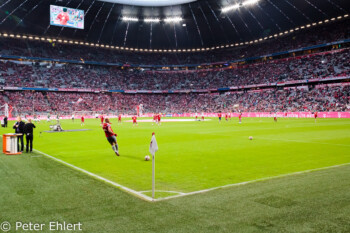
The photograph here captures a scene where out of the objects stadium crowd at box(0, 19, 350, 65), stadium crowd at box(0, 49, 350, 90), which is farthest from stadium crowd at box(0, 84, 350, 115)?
stadium crowd at box(0, 19, 350, 65)

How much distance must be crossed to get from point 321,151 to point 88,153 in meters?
12.0

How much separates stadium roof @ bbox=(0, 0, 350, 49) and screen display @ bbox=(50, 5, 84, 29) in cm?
166

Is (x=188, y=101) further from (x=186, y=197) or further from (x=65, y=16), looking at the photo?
(x=186, y=197)

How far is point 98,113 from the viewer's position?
69.4m

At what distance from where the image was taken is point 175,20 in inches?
2911

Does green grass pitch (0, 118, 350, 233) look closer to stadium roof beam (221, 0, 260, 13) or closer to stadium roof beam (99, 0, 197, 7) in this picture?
stadium roof beam (221, 0, 260, 13)

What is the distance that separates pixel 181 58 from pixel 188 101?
20.1m

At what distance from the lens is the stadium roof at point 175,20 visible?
61.1 m

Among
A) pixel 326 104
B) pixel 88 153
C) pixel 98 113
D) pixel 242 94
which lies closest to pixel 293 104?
pixel 326 104

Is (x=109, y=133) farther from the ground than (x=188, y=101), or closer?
closer

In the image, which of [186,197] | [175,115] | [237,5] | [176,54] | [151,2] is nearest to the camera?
[186,197]

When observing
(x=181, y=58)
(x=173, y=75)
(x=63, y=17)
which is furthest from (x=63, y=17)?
(x=181, y=58)

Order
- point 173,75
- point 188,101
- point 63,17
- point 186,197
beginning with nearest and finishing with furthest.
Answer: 1. point 186,197
2. point 63,17
3. point 188,101
4. point 173,75

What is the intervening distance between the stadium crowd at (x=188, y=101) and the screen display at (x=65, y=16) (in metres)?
20.1
